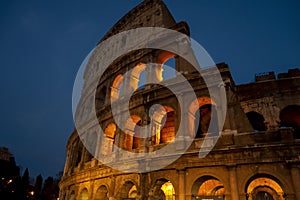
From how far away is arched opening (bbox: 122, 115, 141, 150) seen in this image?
14.0m

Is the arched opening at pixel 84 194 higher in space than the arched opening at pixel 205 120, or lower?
lower

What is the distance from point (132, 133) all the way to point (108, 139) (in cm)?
205

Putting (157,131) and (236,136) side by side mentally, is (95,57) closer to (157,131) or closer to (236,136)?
(157,131)

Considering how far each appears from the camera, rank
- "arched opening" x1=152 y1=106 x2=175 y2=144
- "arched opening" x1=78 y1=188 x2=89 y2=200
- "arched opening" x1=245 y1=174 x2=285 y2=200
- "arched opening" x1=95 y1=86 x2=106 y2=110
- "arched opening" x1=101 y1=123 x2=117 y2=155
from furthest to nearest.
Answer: "arched opening" x1=95 y1=86 x2=106 y2=110 → "arched opening" x1=101 y1=123 x2=117 y2=155 → "arched opening" x1=78 y1=188 x2=89 y2=200 → "arched opening" x1=152 y1=106 x2=175 y2=144 → "arched opening" x1=245 y1=174 x2=285 y2=200

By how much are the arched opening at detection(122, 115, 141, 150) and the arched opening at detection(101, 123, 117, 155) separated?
1396 mm

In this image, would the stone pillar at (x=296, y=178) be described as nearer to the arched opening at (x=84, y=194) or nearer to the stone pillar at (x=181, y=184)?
the stone pillar at (x=181, y=184)

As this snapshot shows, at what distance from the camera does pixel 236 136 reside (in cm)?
1038

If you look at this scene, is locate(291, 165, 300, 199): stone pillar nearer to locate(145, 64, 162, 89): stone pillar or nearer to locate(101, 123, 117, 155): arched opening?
locate(145, 64, 162, 89): stone pillar

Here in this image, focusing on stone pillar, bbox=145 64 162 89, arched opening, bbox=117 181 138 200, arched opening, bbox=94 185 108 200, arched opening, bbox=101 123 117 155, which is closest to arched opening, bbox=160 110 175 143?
stone pillar, bbox=145 64 162 89

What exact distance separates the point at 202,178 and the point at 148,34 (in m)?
10.7

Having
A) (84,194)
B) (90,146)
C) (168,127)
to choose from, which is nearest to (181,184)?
(168,127)

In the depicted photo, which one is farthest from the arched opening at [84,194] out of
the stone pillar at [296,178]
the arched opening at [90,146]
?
the stone pillar at [296,178]

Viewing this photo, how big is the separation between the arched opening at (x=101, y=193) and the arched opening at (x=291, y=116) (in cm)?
1058

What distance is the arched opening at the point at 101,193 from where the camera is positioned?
44.5ft
